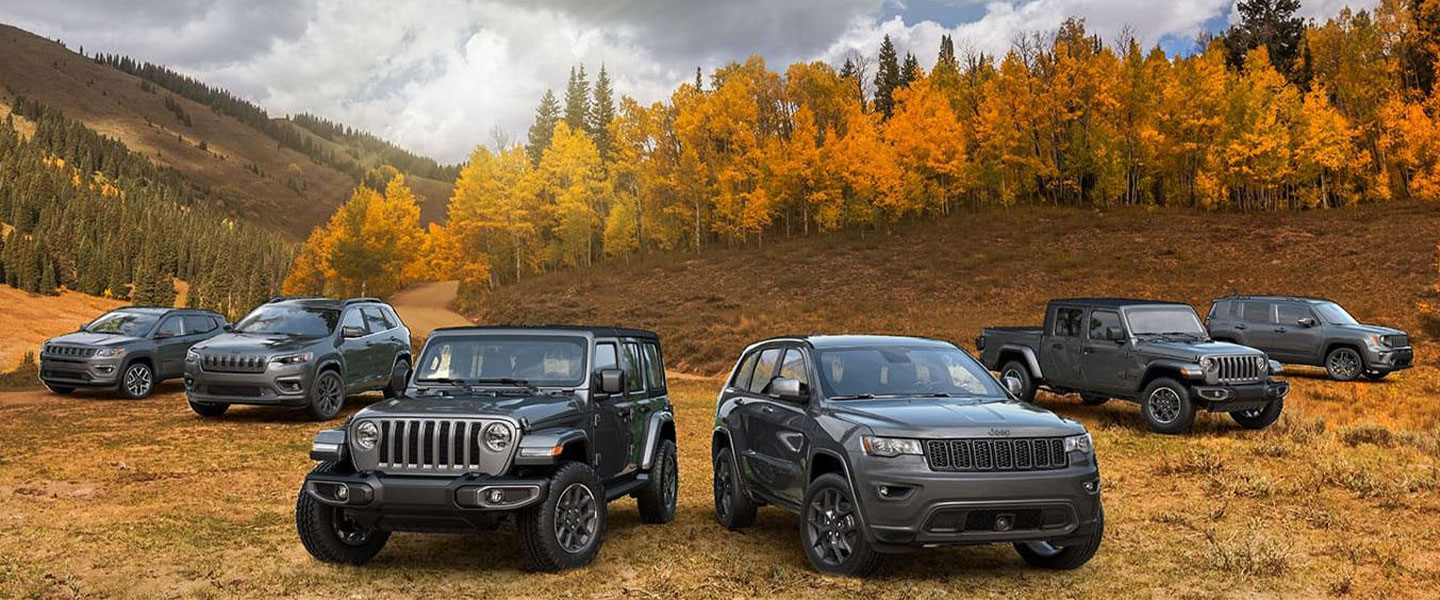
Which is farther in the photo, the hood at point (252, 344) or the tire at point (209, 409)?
the tire at point (209, 409)

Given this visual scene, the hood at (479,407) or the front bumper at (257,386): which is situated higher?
the hood at (479,407)

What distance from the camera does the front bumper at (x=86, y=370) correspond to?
18500 millimetres

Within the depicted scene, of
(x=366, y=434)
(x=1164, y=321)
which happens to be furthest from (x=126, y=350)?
(x=1164, y=321)

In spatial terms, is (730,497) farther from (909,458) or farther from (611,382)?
(909,458)

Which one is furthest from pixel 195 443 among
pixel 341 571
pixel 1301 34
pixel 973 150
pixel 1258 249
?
pixel 1301 34

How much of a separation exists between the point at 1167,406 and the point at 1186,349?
941 mm

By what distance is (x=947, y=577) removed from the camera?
657 cm

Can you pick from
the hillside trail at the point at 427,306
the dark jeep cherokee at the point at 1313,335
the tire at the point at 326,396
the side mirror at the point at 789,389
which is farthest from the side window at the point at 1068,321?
the hillside trail at the point at 427,306

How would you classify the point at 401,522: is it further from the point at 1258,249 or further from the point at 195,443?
the point at 1258,249

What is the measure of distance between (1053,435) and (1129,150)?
58.8m

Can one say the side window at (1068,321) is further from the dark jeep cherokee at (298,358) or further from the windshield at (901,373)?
the dark jeep cherokee at (298,358)

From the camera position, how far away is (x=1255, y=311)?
23203mm

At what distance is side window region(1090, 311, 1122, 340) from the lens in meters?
15.4

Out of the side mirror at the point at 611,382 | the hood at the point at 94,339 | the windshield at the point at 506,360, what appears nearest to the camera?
the side mirror at the point at 611,382
